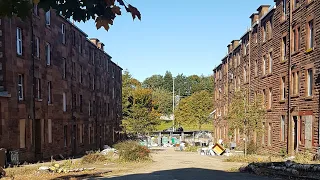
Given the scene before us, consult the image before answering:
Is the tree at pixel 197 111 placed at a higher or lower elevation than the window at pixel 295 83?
lower

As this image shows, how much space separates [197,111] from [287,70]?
139ft

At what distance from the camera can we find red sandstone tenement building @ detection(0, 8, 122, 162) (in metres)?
19.4

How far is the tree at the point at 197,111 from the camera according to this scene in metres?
65.3

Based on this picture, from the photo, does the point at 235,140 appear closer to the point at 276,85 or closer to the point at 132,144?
the point at 276,85

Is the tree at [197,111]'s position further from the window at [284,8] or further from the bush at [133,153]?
the bush at [133,153]

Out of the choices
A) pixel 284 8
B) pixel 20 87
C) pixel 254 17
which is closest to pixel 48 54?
pixel 20 87

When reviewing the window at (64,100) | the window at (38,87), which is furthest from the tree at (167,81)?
the window at (38,87)

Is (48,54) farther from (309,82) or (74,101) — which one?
(309,82)

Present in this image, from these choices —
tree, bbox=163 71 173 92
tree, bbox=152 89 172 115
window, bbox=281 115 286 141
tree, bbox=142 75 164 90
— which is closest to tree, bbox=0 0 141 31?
window, bbox=281 115 286 141

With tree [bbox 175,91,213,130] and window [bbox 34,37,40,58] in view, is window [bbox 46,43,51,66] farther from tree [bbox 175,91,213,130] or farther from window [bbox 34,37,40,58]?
tree [bbox 175,91,213,130]

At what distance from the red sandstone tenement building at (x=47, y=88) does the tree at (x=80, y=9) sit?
16126 millimetres

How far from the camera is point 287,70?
23.5 metres

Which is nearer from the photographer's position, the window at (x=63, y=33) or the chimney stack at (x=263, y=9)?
Answer: the window at (x=63, y=33)

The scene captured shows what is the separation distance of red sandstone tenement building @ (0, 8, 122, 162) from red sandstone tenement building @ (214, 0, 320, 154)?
16.2 metres
